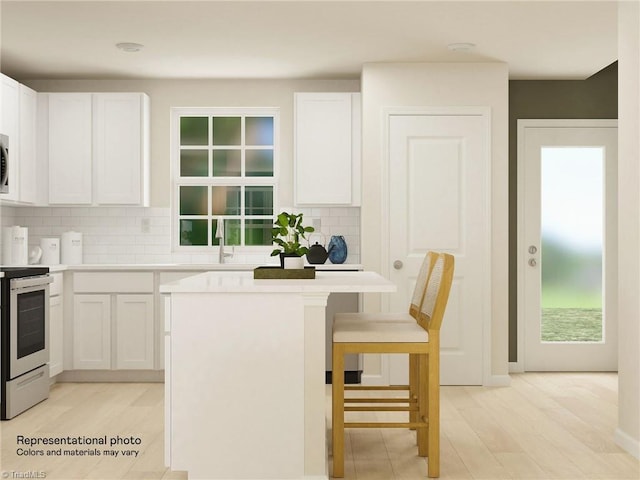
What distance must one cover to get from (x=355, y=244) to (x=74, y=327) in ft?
7.80

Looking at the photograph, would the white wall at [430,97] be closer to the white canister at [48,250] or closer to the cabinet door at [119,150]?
the cabinet door at [119,150]

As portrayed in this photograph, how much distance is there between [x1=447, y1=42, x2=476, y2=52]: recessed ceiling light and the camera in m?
5.11

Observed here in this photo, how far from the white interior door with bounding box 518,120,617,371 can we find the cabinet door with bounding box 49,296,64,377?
375 centimetres

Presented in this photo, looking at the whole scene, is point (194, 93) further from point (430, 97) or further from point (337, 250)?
point (430, 97)

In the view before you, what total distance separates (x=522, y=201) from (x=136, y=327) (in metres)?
3.36

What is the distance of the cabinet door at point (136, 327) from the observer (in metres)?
5.68

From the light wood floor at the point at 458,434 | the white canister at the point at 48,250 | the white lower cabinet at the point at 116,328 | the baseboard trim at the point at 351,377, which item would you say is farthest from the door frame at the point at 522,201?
the white canister at the point at 48,250

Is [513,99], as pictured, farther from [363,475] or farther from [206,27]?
[363,475]

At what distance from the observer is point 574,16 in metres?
4.52

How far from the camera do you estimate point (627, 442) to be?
389 cm

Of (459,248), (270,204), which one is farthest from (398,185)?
(270,204)

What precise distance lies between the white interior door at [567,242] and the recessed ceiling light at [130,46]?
3.21 meters

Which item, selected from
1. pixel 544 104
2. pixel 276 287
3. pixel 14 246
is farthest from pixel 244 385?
pixel 544 104

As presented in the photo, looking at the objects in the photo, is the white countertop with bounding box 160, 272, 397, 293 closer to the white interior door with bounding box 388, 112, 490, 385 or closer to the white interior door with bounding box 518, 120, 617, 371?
the white interior door with bounding box 388, 112, 490, 385
